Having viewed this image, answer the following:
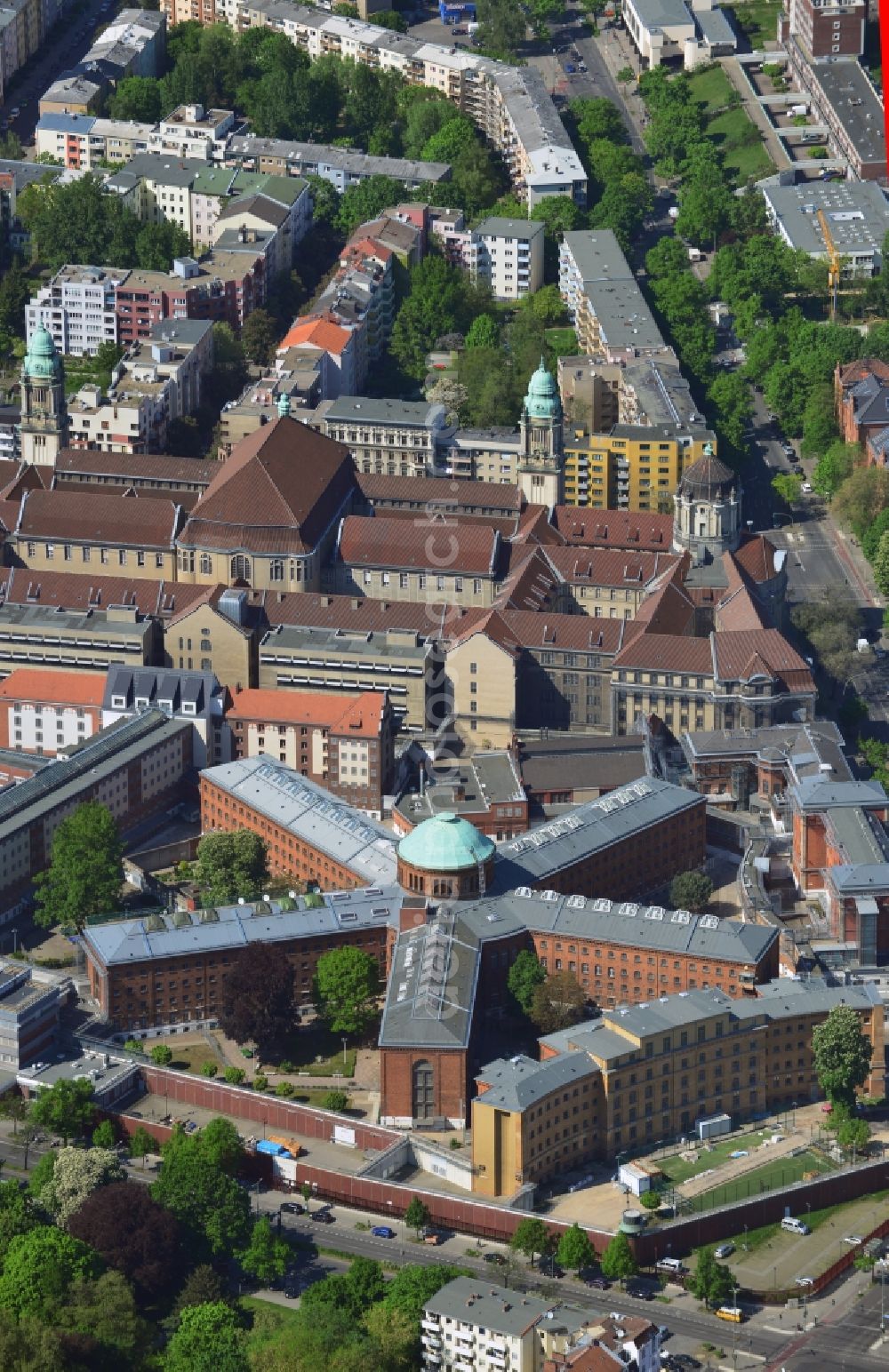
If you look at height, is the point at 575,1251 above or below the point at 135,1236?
below

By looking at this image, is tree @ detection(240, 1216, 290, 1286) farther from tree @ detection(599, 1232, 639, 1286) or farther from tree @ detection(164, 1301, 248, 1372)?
tree @ detection(599, 1232, 639, 1286)

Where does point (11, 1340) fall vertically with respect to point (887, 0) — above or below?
below

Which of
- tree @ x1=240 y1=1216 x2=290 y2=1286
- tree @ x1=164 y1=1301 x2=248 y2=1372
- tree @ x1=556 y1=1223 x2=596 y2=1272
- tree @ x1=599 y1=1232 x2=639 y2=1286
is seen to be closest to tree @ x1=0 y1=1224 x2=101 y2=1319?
tree @ x1=164 y1=1301 x2=248 y2=1372

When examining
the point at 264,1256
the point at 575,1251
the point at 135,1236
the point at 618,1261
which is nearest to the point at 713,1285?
the point at 618,1261

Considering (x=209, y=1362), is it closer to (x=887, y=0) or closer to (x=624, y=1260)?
(x=624, y=1260)

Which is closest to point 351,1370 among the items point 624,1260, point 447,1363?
point 447,1363

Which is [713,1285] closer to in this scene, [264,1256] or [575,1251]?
[575,1251]

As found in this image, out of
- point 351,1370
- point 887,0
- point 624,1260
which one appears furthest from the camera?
point 624,1260

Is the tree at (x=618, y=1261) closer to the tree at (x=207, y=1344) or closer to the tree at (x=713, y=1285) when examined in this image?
the tree at (x=713, y=1285)
